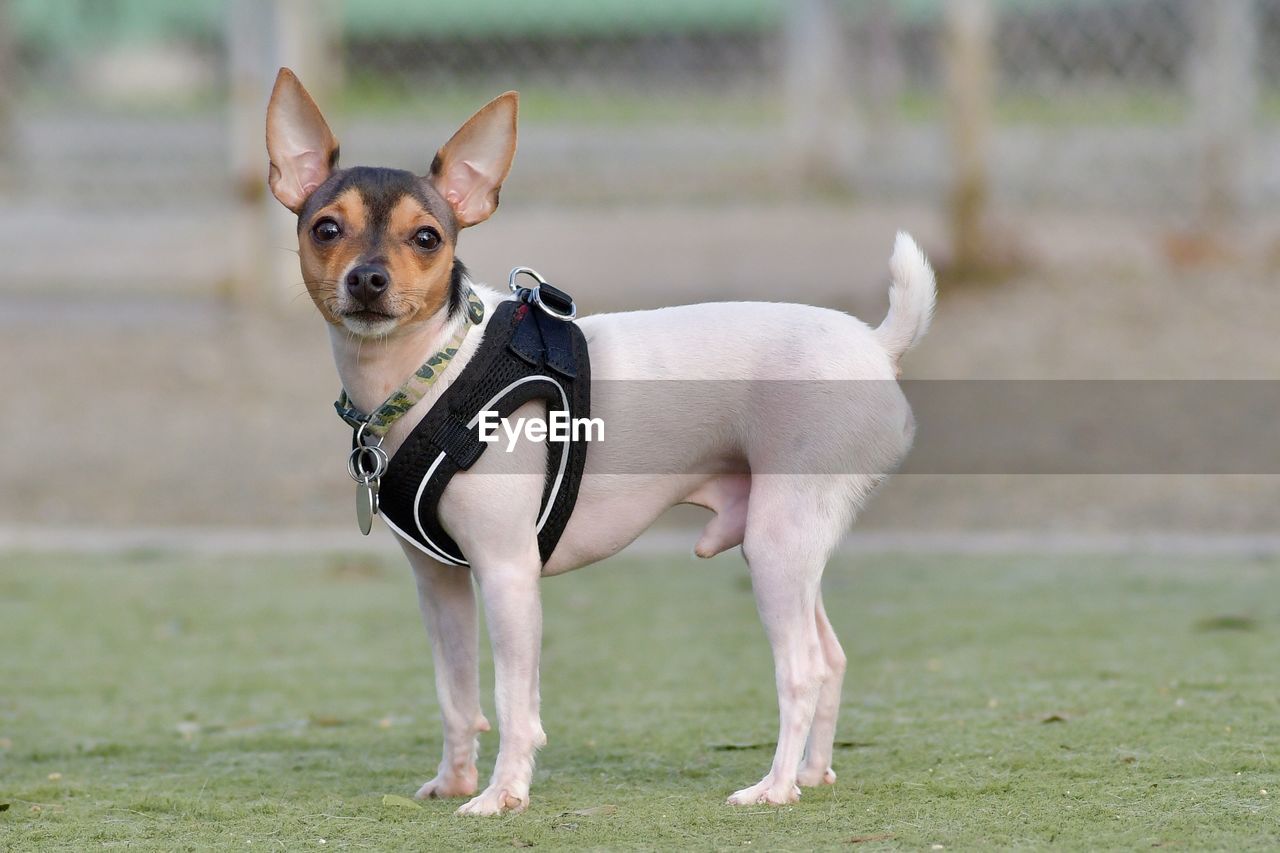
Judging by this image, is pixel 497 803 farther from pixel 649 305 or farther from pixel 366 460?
pixel 649 305

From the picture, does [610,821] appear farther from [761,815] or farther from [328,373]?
[328,373]

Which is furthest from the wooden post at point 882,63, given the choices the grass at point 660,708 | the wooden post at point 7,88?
the wooden post at point 7,88

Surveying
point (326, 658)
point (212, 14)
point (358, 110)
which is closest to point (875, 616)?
point (326, 658)

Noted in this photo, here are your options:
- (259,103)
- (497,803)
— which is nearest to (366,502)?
(497,803)

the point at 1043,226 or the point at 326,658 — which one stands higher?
the point at 1043,226

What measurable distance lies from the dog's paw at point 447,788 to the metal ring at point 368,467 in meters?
0.64

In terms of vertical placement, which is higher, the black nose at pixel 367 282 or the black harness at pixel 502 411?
the black nose at pixel 367 282

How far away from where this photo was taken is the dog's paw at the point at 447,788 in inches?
141

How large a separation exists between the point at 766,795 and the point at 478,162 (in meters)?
1.33

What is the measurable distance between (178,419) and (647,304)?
2282 millimetres

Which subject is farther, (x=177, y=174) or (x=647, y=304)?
(x=177, y=174)

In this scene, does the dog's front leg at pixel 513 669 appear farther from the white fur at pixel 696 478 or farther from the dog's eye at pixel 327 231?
the dog's eye at pixel 327 231

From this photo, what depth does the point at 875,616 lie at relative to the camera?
5359 mm

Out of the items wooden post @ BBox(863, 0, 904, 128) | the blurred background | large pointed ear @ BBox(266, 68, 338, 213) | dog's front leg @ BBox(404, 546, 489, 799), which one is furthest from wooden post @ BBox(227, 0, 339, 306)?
dog's front leg @ BBox(404, 546, 489, 799)
